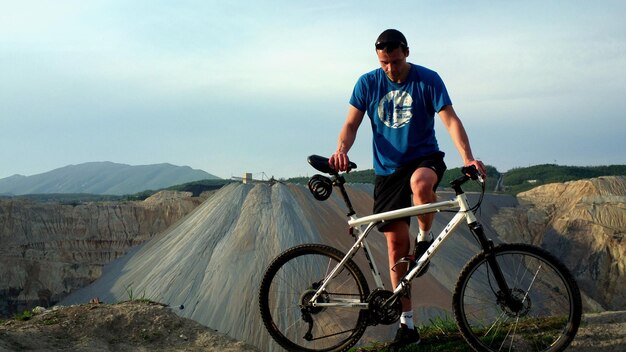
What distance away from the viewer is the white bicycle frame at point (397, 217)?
4.00 metres

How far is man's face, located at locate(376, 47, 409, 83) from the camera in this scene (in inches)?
165

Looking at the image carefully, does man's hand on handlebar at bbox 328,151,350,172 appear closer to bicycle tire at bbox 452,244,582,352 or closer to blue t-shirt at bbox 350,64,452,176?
blue t-shirt at bbox 350,64,452,176

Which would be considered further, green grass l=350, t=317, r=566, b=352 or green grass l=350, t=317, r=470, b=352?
green grass l=350, t=317, r=470, b=352

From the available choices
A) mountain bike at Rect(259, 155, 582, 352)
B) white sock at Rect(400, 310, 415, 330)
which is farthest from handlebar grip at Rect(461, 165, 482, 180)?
white sock at Rect(400, 310, 415, 330)

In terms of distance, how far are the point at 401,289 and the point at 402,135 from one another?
0.96 metres

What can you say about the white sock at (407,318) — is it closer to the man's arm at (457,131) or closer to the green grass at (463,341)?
the green grass at (463,341)

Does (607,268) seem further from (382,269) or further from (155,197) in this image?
(155,197)

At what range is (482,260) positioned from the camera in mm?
4004

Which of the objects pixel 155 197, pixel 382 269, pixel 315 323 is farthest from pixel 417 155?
pixel 155 197

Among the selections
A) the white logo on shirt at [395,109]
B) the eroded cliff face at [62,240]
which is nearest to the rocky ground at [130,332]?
the white logo on shirt at [395,109]

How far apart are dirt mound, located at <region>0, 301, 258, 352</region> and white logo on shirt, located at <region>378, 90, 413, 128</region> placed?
5.80 feet

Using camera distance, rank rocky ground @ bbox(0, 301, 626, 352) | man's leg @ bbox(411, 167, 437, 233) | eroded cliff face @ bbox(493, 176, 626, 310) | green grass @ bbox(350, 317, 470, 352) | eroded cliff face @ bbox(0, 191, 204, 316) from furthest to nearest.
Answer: eroded cliff face @ bbox(493, 176, 626, 310) → eroded cliff face @ bbox(0, 191, 204, 316) → green grass @ bbox(350, 317, 470, 352) → rocky ground @ bbox(0, 301, 626, 352) → man's leg @ bbox(411, 167, 437, 233)

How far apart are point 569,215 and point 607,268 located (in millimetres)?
3967

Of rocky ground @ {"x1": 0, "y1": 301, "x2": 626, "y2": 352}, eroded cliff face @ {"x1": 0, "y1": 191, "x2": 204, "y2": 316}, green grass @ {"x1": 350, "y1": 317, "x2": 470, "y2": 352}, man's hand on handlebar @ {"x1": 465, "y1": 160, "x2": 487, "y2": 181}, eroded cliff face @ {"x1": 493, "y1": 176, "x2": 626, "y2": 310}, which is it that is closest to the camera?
man's hand on handlebar @ {"x1": 465, "y1": 160, "x2": 487, "y2": 181}
